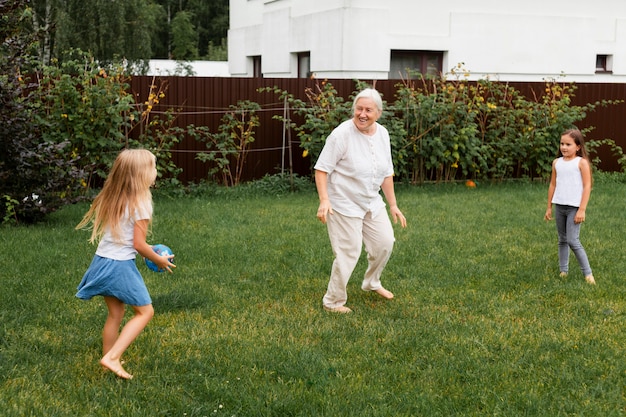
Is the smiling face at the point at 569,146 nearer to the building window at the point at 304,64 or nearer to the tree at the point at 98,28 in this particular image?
the building window at the point at 304,64

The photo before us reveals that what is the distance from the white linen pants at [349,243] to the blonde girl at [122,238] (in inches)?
72.0

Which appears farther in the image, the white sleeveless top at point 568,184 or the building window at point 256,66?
the building window at point 256,66

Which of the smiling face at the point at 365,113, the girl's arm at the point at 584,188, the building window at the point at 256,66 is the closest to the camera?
the smiling face at the point at 365,113

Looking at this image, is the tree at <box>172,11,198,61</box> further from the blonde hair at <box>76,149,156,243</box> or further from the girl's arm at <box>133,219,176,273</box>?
the girl's arm at <box>133,219,176,273</box>

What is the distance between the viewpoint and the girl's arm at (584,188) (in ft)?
23.7

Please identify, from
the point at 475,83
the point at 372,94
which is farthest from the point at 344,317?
the point at 475,83

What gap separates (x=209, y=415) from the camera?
14.2 feet

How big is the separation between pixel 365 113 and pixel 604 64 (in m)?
15.4

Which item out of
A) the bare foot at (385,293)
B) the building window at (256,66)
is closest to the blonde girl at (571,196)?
the bare foot at (385,293)

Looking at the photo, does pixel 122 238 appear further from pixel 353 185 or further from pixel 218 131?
pixel 218 131

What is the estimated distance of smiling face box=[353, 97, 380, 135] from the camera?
6.08 m

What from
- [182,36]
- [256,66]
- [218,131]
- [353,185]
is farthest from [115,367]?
[182,36]

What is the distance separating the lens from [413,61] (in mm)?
18219

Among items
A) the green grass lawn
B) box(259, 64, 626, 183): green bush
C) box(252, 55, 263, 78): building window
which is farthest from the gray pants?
box(252, 55, 263, 78): building window
